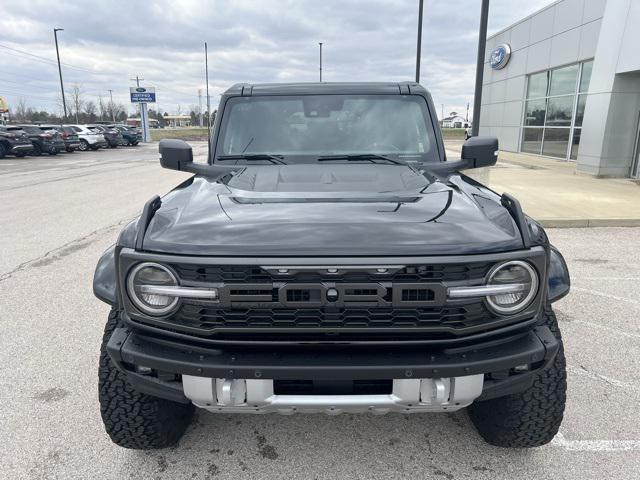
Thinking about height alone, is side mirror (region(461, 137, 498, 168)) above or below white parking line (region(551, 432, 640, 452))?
above

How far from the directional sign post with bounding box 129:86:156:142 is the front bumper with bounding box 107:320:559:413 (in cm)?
4654

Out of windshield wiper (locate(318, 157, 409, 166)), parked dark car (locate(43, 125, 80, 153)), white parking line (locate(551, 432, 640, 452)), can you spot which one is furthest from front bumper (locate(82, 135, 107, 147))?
white parking line (locate(551, 432, 640, 452))

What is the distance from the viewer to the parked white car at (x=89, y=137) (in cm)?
3000

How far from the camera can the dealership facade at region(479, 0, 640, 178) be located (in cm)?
1254

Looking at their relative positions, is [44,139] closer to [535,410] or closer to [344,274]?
[344,274]

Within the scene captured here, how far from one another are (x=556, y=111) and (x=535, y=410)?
61.2 feet

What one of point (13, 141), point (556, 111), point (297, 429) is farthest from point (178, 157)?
point (13, 141)

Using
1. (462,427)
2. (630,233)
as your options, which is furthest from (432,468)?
(630,233)

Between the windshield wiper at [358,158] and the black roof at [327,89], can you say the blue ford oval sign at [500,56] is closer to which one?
the black roof at [327,89]

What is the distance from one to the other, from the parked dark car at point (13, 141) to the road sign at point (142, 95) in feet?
75.1

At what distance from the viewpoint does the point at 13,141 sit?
22578 millimetres

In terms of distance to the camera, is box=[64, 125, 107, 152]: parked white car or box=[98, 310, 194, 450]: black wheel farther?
box=[64, 125, 107, 152]: parked white car

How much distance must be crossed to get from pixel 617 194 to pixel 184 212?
10.5 meters

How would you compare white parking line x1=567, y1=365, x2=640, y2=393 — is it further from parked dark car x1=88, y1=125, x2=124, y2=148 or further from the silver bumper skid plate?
parked dark car x1=88, y1=125, x2=124, y2=148
